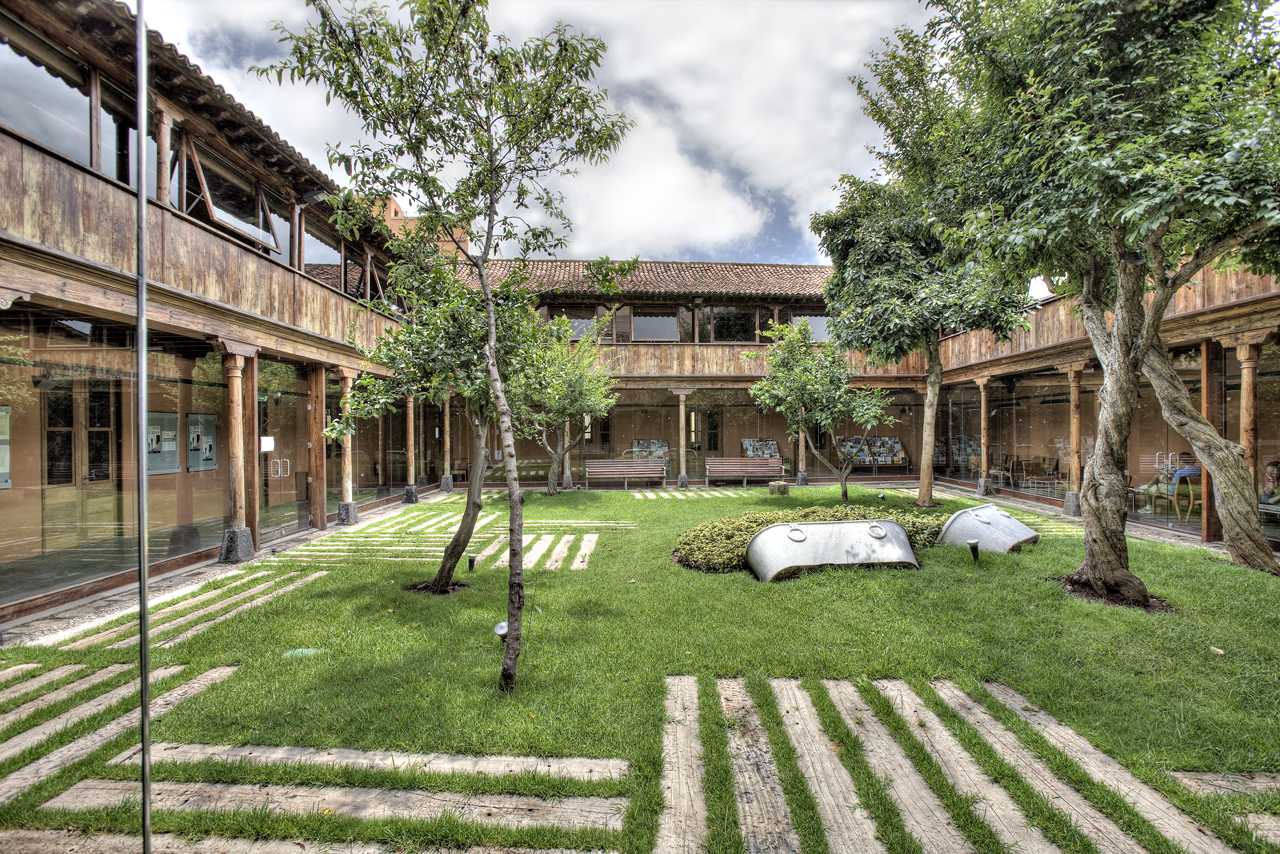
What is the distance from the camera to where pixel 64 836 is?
2371 mm

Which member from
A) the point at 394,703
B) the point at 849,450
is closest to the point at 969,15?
the point at 394,703

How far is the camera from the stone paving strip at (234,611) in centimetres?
449

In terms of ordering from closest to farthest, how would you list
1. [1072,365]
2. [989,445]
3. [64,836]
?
[64,836], [1072,365], [989,445]

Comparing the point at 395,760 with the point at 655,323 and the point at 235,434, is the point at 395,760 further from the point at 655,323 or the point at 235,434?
the point at 655,323

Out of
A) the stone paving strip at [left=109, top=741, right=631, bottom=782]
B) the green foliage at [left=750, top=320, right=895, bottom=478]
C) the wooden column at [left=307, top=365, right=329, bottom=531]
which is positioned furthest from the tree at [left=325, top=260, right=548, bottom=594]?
Result: the green foliage at [left=750, top=320, right=895, bottom=478]

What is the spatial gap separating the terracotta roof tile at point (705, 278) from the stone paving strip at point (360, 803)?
1456cm

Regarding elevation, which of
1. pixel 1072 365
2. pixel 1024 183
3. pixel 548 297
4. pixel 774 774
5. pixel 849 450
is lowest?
pixel 774 774

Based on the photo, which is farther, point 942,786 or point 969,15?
point 969,15

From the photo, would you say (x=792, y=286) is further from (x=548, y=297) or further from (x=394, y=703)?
(x=394, y=703)

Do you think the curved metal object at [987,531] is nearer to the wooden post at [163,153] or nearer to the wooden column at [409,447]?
the wooden post at [163,153]

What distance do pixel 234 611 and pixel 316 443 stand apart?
4.88 m

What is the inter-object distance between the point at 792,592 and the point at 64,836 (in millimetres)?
5248

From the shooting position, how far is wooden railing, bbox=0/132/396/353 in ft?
15.0

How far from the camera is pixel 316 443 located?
948 cm
